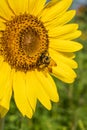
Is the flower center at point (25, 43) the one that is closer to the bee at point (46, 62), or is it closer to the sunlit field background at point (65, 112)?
the bee at point (46, 62)

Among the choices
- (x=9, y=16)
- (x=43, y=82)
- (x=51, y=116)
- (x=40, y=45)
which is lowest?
(x=51, y=116)

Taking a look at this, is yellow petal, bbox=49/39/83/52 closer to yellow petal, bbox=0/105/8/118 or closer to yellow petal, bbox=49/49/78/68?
yellow petal, bbox=49/49/78/68

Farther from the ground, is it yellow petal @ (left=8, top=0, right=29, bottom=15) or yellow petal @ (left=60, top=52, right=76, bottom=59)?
yellow petal @ (left=8, top=0, right=29, bottom=15)

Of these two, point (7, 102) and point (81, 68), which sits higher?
point (7, 102)

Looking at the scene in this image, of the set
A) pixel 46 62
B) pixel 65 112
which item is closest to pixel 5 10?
pixel 46 62

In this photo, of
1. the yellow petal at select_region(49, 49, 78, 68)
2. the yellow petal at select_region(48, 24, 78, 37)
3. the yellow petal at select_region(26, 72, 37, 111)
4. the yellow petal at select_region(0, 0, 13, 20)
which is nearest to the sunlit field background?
the yellow petal at select_region(26, 72, 37, 111)

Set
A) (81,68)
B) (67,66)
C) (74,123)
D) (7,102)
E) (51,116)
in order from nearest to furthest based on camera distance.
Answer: (7,102)
(67,66)
(74,123)
(51,116)
(81,68)

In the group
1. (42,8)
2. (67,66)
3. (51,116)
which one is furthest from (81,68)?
(42,8)

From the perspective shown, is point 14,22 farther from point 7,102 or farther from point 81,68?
point 81,68

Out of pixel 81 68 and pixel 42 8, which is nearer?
pixel 42 8
